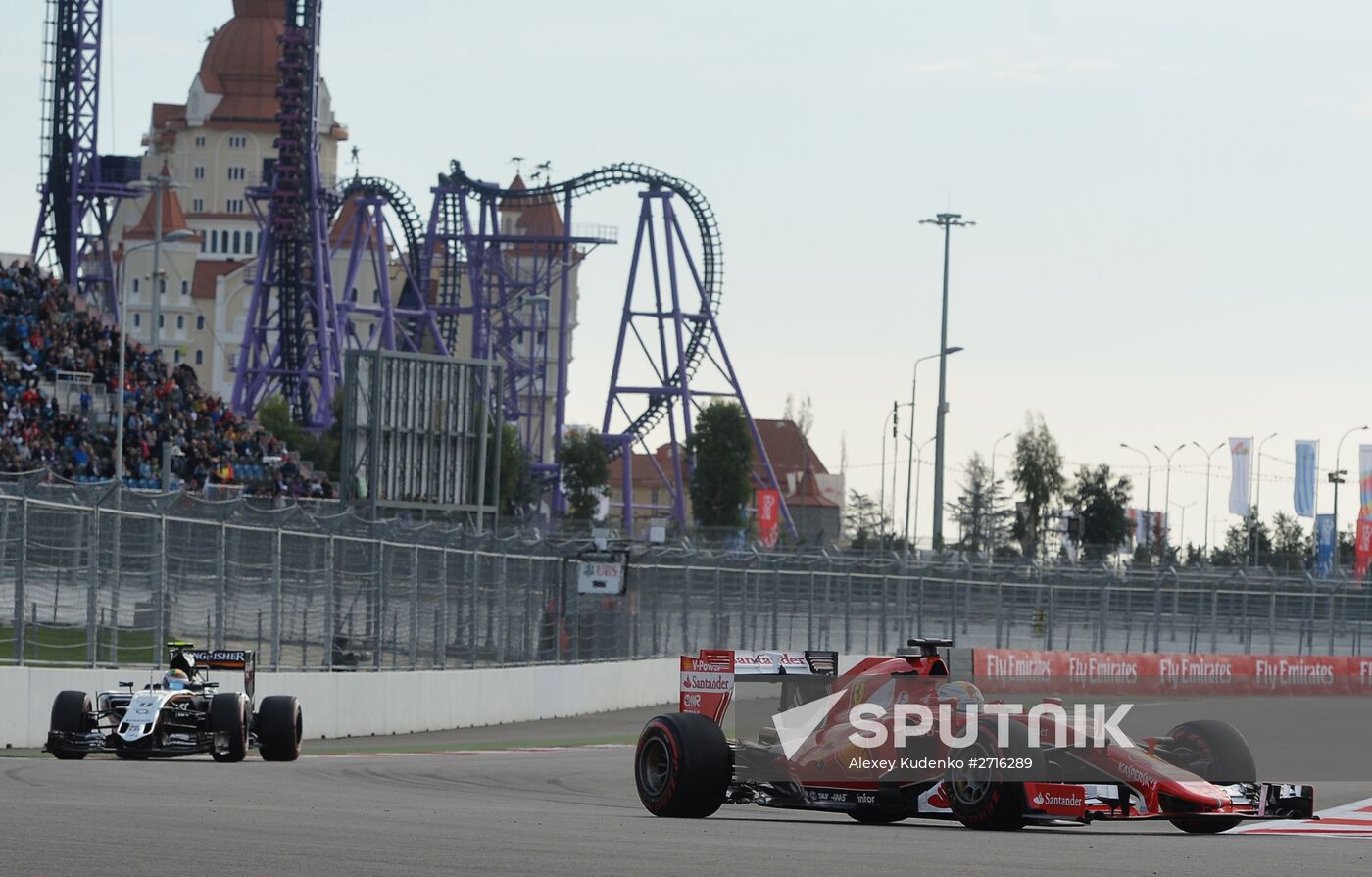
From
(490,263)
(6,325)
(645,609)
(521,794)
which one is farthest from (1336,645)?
(490,263)

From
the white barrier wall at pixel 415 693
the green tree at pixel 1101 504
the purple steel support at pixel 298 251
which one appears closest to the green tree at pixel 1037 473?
the green tree at pixel 1101 504

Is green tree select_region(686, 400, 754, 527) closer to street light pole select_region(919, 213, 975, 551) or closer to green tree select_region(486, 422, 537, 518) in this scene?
green tree select_region(486, 422, 537, 518)

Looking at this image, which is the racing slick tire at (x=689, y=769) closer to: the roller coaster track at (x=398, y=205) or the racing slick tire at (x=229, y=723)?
the racing slick tire at (x=229, y=723)

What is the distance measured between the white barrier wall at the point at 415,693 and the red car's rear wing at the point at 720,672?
807 cm

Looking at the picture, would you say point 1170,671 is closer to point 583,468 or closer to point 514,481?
point 514,481

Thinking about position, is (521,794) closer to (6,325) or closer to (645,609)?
(645,609)

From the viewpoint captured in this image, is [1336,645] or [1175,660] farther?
[1336,645]

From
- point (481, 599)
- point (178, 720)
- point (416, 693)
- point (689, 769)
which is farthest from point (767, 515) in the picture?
point (689, 769)

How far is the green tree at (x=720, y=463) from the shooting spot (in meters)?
81.2

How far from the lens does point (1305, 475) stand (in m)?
74.0

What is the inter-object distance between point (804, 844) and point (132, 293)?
138 meters

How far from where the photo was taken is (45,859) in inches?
326

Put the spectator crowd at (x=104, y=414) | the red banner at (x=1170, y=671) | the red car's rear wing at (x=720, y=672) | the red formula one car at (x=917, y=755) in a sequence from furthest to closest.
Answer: the spectator crowd at (x=104, y=414), the red banner at (x=1170, y=671), the red car's rear wing at (x=720, y=672), the red formula one car at (x=917, y=755)

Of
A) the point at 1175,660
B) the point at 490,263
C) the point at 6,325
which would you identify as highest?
the point at 490,263
